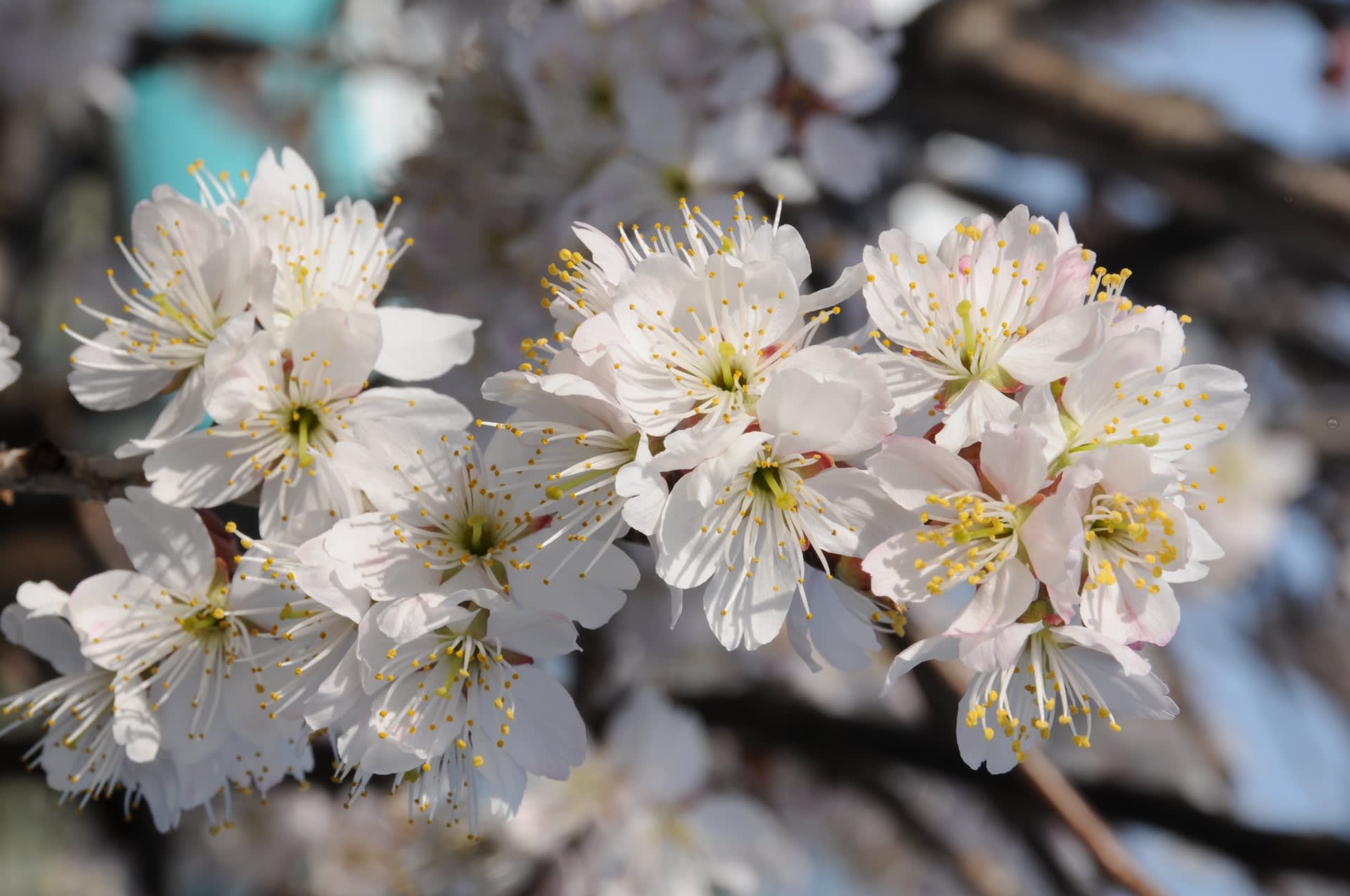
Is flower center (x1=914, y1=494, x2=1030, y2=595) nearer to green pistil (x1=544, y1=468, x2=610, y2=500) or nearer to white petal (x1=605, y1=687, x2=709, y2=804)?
green pistil (x1=544, y1=468, x2=610, y2=500)

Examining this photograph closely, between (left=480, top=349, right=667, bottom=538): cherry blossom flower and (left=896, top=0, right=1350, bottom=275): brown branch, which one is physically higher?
(left=480, top=349, right=667, bottom=538): cherry blossom flower

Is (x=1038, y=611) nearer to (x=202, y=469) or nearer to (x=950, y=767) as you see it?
(x=202, y=469)

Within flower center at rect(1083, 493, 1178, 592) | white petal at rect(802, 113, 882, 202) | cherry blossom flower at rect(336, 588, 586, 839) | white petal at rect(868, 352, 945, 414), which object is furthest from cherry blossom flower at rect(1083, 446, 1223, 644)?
white petal at rect(802, 113, 882, 202)

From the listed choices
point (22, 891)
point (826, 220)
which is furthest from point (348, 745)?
point (22, 891)

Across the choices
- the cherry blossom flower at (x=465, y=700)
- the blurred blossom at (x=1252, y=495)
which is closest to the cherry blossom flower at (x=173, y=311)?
the cherry blossom flower at (x=465, y=700)

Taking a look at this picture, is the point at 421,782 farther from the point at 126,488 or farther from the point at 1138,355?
the point at 1138,355

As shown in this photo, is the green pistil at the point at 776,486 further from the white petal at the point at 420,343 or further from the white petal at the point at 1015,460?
the white petal at the point at 420,343

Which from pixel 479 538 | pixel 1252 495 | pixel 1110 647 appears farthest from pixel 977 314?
pixel 1252 495
